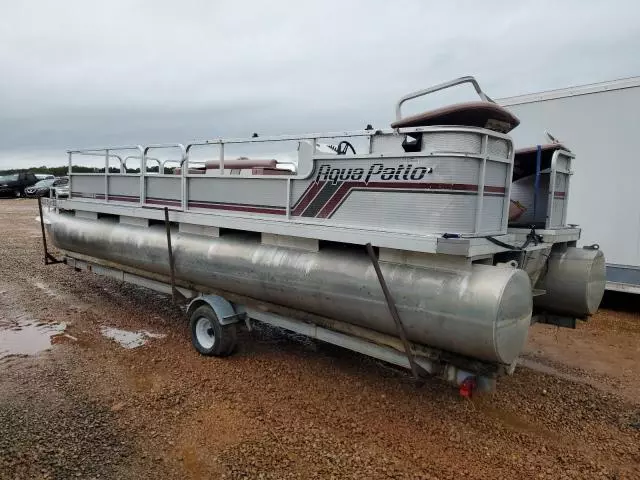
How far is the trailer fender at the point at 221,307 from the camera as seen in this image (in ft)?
17.4

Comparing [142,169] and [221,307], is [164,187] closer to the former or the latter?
[142,169]

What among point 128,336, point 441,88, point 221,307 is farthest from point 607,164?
point 128,336

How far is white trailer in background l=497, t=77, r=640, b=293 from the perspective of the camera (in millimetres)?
7402

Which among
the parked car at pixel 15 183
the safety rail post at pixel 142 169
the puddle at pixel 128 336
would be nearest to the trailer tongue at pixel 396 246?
the safety rail post at pixel 142 169

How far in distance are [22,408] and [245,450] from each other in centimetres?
206

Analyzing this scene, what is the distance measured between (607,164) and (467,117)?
4884mm

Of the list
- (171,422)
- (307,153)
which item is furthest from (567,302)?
(171,422)

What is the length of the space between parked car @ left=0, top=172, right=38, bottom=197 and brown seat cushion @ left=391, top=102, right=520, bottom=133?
108 feet

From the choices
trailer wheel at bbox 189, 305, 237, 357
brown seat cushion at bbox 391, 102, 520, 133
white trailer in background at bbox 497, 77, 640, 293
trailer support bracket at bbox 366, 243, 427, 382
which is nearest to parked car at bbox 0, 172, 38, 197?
trailer wheel at bbox 189, 305, 237, 357

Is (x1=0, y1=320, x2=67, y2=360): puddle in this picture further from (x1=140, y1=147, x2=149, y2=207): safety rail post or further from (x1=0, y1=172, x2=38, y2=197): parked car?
(x1=0, y1=172, x2=38, y2=197): parked car

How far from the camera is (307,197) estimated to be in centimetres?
464

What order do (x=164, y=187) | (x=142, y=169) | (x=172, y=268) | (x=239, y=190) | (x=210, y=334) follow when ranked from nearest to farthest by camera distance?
(x=239, y=190)
(x=210, y=334)
(x=172, y=268)
(x=164, y=187)
(x=142, y=169)

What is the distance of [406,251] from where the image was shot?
3918 mm

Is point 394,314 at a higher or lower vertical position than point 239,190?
lower
